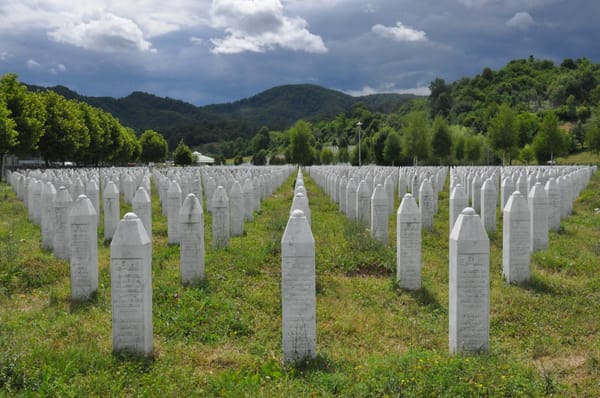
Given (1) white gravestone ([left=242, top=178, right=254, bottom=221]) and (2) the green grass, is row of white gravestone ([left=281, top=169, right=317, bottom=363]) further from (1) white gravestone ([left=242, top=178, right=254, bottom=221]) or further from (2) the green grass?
(1) white gravestone ([left=242, top=178, right=254, bottom=221])

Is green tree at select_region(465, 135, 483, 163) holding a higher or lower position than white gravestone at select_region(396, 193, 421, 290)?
higher

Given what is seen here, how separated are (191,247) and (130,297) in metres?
3.12

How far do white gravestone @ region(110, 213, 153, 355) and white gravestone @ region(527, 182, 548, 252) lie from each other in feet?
29.3

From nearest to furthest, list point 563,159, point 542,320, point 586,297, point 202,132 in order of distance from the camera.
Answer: point 542,320, point 586,297, point 563,159, point 202,132

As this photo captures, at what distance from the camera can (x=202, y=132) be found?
183m

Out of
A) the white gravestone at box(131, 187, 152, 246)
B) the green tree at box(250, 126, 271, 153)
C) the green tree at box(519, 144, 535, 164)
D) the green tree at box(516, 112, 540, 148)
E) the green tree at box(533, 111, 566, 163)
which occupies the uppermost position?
the green tree at box(250, 126, 271, 153)

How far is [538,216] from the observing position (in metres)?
11.6

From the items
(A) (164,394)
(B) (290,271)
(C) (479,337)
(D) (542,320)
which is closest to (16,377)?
Result: (A) (164,394)

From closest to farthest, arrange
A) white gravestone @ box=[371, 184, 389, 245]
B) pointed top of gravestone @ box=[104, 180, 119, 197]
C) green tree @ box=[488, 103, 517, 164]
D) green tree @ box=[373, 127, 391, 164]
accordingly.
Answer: white gravestone @ box=[371, 184, 389, 245] < pointed top of gravestone @ box=[104, 180, 119, 197] < green tree @ box=[488, 103, 517, 164] < green tree @ box=[373, 127, 391, 164]

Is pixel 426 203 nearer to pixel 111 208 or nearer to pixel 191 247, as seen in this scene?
pixel 191 247

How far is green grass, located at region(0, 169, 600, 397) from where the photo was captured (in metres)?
4.97

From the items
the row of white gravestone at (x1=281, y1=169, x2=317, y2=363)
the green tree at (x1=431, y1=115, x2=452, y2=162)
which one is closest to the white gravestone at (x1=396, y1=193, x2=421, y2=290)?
the row of white gravestone at (x1=281, y1=169, x2=317, y2=363)

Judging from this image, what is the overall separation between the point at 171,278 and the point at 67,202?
325 cm

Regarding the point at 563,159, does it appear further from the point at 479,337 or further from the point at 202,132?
the point at 202,132
